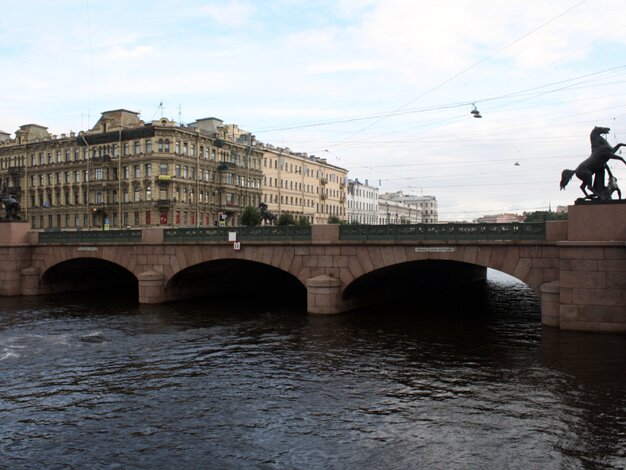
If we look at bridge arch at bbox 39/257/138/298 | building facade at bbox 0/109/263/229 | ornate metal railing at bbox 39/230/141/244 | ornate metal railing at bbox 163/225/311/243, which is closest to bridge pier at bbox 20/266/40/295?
bridge arch at bbox 39/257/138/298

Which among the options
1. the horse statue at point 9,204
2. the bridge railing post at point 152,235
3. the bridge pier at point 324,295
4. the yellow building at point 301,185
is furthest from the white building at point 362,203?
the bridge pier at point 324,295

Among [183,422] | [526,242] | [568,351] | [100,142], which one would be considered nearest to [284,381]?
[183,422]

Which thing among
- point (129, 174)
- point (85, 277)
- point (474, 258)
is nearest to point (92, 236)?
point (85, 277)

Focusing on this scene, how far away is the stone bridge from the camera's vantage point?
19625 mm

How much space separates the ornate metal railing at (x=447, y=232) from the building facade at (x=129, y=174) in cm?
3715

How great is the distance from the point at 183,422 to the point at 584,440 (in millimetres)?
8085

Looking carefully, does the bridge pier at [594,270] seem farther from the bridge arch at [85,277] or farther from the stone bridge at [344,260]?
the bridge arch at [85,277]

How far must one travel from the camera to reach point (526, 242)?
21.5m

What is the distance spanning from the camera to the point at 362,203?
409 feet

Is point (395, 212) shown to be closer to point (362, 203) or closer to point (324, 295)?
point (362, 203)

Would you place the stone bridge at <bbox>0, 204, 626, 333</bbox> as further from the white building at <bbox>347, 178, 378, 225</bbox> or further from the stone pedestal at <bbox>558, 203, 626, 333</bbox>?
the white building at <bbox>347, 178, 378, 225</bbox>

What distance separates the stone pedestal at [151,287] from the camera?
29.9m

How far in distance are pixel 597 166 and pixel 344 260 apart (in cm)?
1057

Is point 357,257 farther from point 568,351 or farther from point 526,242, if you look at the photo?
point 568,351
